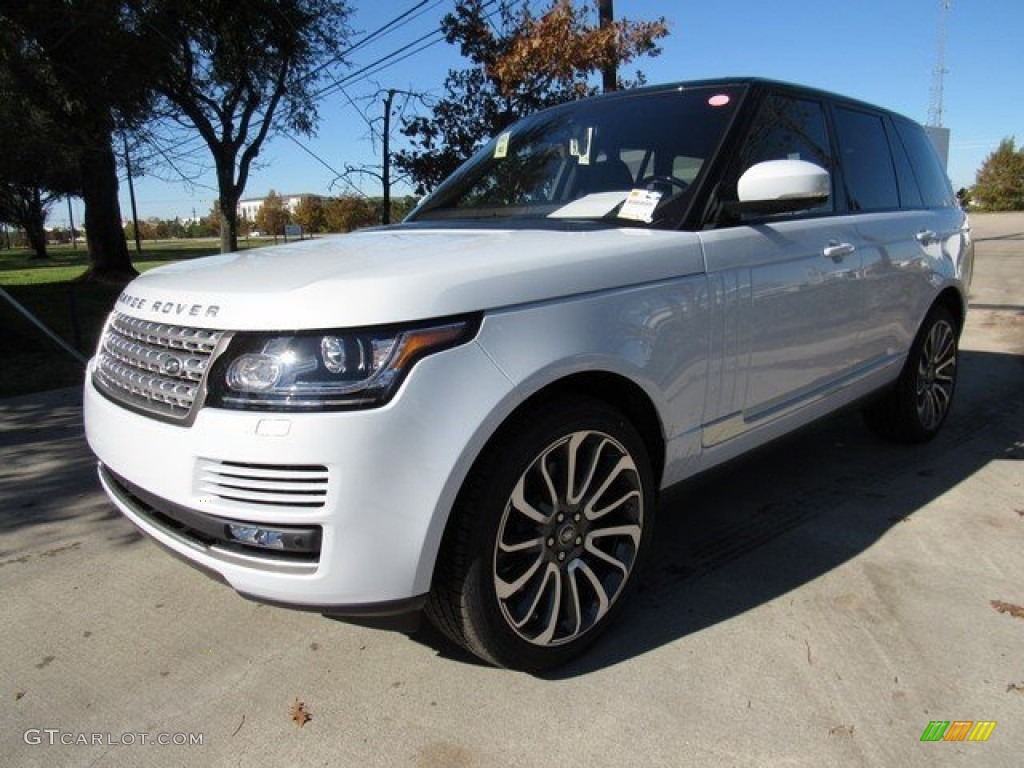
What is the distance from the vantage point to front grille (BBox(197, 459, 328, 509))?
1.94m

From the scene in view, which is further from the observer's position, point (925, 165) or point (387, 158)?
point (387, 158)

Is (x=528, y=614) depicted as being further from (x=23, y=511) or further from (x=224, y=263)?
(x=23, y=511)

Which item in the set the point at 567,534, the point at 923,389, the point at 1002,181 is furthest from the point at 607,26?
the point at 1002,181

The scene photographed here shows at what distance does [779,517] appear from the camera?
12.0 ft

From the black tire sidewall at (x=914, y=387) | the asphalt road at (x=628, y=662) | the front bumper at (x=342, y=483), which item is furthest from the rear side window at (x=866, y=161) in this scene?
the front bumper at (x=342, y=483)

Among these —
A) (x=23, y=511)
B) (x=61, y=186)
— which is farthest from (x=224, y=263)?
(x=61, y=186)

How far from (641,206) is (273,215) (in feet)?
260

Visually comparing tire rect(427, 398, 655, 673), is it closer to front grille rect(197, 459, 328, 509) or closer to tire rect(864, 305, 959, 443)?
front grille rect(197, 459, 328, 509)

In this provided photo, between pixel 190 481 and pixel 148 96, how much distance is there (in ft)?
44.1

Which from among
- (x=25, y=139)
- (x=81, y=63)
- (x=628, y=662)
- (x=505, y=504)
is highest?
(x=81, y=63)

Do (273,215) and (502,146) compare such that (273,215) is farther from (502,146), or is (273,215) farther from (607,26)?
(502,146)

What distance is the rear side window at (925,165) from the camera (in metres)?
4.51

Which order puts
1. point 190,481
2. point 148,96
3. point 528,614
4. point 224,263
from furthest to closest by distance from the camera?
1. point 148,96
2. point 224,263
3. point 528,614
4. point 190,481

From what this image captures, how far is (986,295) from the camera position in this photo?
477 inches
